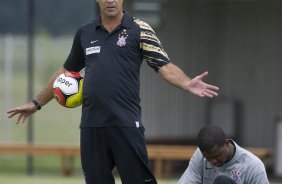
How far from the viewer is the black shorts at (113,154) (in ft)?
21.7

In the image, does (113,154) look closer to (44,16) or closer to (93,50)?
(93,50)

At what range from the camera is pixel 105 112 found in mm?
6594

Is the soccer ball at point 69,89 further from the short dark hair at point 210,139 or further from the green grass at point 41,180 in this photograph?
the green grass at point 41,180

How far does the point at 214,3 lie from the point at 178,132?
2.16m

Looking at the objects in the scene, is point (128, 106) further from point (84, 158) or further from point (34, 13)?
point (34, 13)

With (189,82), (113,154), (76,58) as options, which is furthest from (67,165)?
(189,82)

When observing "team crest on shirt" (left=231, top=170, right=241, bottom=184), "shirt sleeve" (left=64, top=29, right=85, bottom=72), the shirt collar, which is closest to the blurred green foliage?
"shirt sleeve" (left=64, top=29, right=85, bottom=72)

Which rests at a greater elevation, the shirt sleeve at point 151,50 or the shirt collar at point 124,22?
the shirt collar at point 124,22

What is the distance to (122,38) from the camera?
21.7 ft

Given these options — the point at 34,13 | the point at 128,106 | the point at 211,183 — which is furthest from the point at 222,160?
the point at 34,13

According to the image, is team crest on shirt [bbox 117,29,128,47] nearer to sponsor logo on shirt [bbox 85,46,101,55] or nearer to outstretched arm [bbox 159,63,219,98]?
sponsor logo on shirt [bbox 85,46,101,55]

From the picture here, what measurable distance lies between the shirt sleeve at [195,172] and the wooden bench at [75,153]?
23.0 ft

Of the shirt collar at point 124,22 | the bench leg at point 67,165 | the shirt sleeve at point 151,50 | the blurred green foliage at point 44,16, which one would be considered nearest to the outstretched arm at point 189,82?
the shirt sleeve at point 151,50

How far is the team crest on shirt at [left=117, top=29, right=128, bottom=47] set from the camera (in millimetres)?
6590
